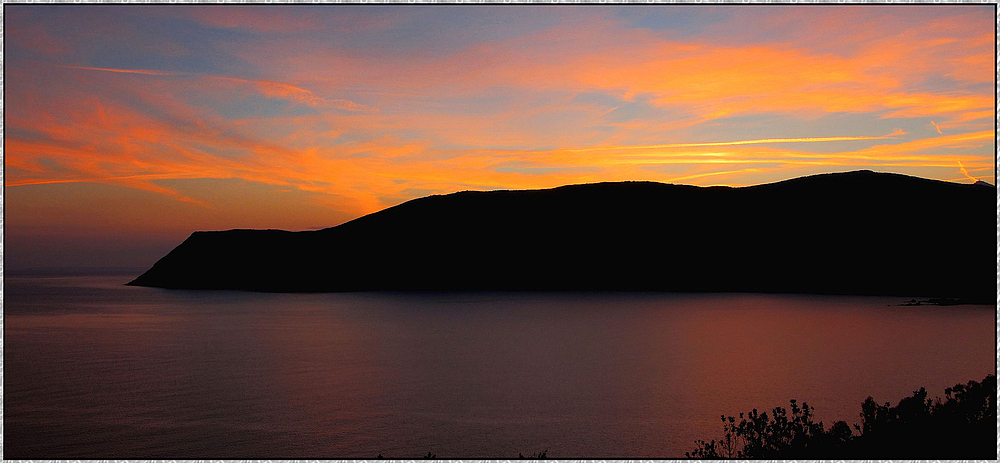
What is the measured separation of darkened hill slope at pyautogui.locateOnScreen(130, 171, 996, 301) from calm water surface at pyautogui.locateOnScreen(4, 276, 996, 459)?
50190 mm

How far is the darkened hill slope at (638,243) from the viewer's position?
11838 cm

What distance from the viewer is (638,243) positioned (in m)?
138

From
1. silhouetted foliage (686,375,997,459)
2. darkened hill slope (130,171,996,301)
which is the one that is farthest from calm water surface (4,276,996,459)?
darkened hill slope (130,171,996,301)

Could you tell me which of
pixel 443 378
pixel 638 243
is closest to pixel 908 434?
pixel 443 378

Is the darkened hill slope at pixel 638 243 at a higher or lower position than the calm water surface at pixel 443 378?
higher

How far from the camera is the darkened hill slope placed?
11838 centimetres

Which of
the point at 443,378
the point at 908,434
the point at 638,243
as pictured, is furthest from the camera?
the point at 638,243

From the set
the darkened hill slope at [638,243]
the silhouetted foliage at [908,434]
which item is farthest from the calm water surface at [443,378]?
the darkened hill slope at [638,243]

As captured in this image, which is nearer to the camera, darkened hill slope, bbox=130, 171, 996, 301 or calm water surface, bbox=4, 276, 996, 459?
calm water surface, bbox=4, 276, 996, 459

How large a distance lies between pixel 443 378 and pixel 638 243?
356 feet

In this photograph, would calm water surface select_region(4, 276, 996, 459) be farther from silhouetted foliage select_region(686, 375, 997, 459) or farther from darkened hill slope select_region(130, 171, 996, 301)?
darkened hill slope select_region(130, 171, 996, 301)

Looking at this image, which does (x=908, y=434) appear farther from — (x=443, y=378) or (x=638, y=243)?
(x=638, y=243)

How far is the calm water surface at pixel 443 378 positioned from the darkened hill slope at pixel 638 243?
165ft

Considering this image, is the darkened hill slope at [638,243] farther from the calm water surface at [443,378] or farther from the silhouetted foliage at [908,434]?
the silhouetted foliage at [908,434]
